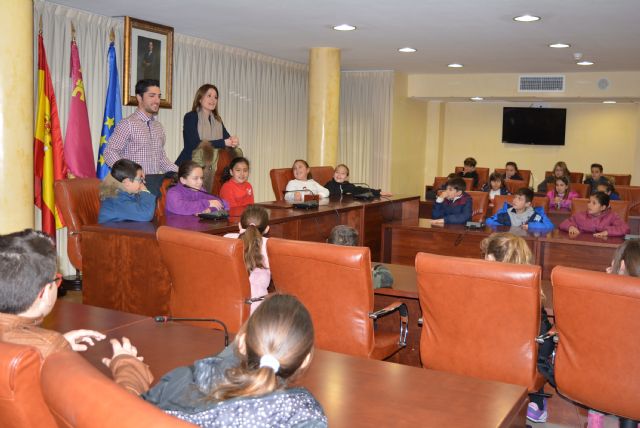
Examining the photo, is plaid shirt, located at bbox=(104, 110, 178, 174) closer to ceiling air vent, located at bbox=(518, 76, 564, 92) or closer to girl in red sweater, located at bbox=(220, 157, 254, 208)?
girl in red sweater, located at bbox=(220, 157, 254, 208)

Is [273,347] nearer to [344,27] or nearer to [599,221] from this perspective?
[599,221]

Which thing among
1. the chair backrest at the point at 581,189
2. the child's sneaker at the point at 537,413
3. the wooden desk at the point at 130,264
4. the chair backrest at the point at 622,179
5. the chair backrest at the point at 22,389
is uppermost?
the chair backrest at the point at 622,179

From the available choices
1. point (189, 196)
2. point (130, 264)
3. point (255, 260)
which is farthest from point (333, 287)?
point (189, 196)

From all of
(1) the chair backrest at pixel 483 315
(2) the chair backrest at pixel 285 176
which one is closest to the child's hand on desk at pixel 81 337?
(1) the chair backrest at pixel 483 315

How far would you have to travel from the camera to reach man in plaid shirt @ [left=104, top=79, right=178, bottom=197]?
5.47 metres

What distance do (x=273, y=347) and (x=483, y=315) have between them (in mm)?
1505

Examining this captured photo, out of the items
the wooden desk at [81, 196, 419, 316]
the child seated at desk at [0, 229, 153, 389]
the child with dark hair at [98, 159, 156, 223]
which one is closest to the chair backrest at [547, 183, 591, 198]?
the wooden desk at [81, 196, 419, 316]

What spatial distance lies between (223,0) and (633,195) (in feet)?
19.7

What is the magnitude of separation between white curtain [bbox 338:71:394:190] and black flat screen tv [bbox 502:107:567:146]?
3.17m

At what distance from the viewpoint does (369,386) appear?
1.83 meters

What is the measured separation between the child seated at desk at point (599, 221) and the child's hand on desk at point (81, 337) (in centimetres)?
471

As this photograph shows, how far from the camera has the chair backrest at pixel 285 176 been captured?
23.2 ft

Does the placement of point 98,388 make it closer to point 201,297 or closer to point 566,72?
point 201,297

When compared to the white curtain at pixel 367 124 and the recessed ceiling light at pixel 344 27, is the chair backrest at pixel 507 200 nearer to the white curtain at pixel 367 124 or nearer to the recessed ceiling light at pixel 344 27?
→ the recessed ceiling light at pixel 344 27
